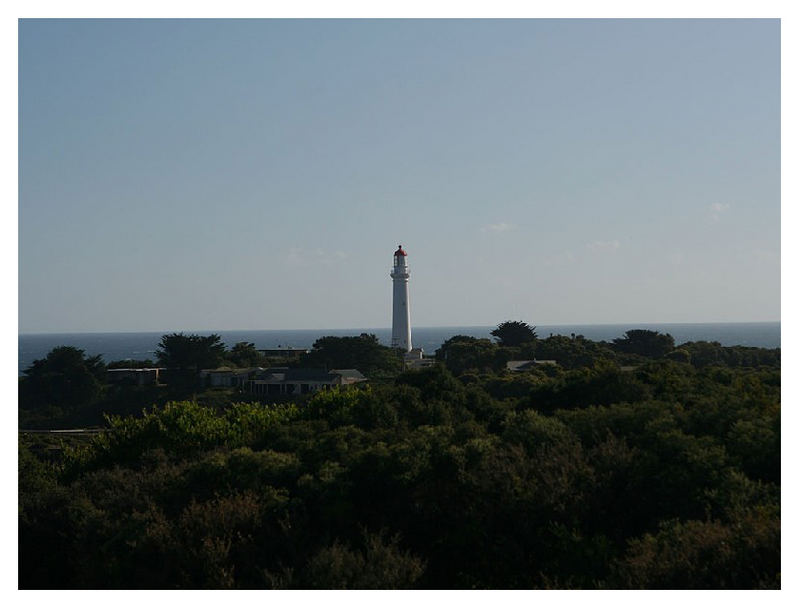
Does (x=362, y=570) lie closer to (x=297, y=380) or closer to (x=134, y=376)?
(x=297, y=380)

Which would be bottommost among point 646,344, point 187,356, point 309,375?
point 309,375

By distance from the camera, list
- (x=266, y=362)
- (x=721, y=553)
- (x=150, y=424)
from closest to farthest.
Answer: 1. (x=721, y=553)
2. (x=150, y=424)
3. (x=266, y=362)

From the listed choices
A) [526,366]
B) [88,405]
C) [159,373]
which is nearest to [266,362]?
[159,373]

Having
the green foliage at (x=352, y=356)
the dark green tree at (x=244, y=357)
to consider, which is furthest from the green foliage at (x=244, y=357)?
the green foliage at (x=352, y=356)

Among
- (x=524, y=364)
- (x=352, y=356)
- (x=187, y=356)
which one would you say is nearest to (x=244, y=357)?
(x=187, y=356)

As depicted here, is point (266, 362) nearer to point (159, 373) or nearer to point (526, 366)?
point (159, 373)

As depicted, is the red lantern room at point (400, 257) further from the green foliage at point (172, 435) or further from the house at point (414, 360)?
the green foliage at point (172, 435)

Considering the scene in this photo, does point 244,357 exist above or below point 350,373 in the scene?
above
